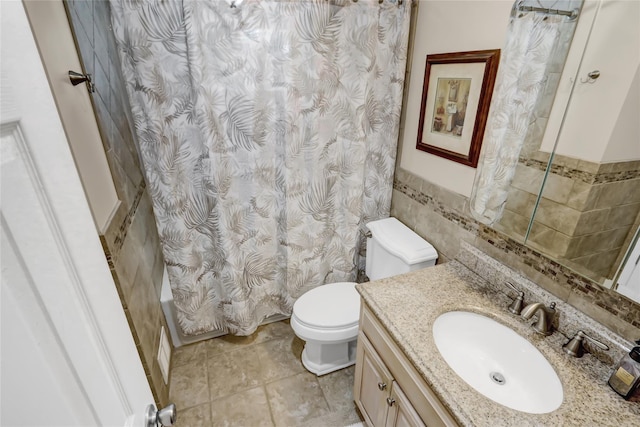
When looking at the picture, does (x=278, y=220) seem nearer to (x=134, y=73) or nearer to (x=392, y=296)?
(x=392, y=296)

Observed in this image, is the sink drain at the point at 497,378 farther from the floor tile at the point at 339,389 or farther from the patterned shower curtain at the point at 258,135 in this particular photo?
the patterned shower curtain at the point at 258,135

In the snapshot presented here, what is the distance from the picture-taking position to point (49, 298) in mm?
440

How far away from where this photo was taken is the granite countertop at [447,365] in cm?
87

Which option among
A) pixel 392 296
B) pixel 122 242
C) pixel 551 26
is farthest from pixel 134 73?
pixel 551 26

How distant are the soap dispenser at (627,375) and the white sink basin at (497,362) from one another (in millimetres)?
137

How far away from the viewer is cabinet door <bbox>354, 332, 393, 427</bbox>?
4.29 ft

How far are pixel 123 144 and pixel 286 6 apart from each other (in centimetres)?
106

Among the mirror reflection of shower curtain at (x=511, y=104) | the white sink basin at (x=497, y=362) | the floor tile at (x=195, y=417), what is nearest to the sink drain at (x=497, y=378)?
the white sink basin at (x=497, y=362)

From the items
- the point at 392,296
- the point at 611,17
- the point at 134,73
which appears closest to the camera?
the point at 611,17

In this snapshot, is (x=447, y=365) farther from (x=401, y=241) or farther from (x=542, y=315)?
(x=401, y=241)

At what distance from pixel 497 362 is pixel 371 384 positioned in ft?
1.76

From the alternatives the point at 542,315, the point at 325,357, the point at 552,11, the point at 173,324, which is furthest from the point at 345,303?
the point at 552,11

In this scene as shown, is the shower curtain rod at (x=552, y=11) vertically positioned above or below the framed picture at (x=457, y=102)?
above

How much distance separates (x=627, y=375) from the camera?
89cm
